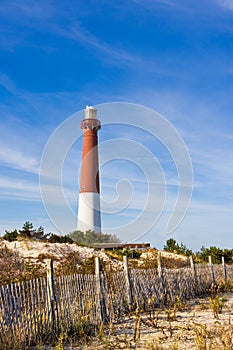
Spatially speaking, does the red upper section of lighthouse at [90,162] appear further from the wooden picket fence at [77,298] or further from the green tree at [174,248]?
the wooden picket fence at [77,298]

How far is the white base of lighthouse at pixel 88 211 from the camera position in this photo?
3875 centimetres

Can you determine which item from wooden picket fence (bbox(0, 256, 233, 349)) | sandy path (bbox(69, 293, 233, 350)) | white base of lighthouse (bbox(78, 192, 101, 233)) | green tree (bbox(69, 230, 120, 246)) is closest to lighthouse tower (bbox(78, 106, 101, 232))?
white base of lighthouse (bbox(78, 192, 101, 233))

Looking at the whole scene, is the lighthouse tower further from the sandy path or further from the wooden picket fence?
the sandy path

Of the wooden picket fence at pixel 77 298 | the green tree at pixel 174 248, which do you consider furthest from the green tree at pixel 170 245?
the wooden picket fence at pixel 77 298

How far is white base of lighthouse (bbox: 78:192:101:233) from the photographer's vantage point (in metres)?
38.8

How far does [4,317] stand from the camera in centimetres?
638

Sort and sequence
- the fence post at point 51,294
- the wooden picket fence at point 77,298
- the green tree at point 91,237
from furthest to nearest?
the green tree at point 91,237, the fence post at point 51,294, the wooden picket fence at point 77,298

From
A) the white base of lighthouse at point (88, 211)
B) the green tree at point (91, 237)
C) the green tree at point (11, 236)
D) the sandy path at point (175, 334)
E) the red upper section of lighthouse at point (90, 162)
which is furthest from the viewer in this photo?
the red upper section of lighthouse at point (90, 162)

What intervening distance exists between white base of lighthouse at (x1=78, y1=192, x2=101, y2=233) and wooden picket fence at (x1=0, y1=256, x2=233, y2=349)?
87.1 feet

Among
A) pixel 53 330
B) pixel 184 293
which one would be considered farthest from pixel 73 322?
pixel 184 293

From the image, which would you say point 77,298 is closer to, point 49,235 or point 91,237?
point 49,235

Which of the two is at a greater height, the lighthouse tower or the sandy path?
the lighthouse tower

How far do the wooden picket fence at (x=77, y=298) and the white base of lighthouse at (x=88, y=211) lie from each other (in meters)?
26.6

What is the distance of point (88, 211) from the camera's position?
127 feet
